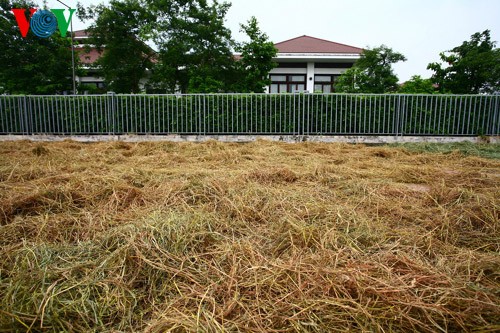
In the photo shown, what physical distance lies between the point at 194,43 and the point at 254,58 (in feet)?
9.37

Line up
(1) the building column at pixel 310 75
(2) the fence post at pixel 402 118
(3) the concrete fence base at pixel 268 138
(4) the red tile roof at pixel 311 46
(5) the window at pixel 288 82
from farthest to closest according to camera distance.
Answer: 1. (5) the window at pixel 288 82
2. (1) the building column at pixel 310 75
3. (4) the red tile roof at pixel 311 46
4. (2) the fence post at pixel 402 118
5. (3) the concrete fence base at pixel 268 138

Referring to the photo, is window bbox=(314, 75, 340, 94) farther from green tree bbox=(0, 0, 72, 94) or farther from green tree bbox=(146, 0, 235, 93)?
green tree bbox=(0, 0, 72, 94)

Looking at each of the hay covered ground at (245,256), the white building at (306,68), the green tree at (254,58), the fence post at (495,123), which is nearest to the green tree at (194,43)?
the green tree at (254,58)

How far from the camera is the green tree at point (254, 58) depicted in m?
13.5

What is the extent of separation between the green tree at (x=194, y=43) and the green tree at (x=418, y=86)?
7893mm

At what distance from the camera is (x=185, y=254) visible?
5.66ft

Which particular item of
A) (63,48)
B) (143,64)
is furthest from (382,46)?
(63,48)

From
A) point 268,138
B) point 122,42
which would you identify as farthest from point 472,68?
point 122,42

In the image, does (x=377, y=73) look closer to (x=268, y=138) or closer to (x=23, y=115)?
(x=268, y=138)

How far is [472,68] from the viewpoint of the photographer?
1090cm

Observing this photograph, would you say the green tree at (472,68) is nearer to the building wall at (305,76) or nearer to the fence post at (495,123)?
the fence post at (495,123)

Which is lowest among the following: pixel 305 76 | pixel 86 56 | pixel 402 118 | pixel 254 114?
pixel 402 118

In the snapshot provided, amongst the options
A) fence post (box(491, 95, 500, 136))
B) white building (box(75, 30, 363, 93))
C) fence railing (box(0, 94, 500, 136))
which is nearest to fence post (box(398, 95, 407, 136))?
fence railing (box(0, 94, 500, 136))

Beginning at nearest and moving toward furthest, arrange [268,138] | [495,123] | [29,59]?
[495,123]
[268,138]
[29,59]
